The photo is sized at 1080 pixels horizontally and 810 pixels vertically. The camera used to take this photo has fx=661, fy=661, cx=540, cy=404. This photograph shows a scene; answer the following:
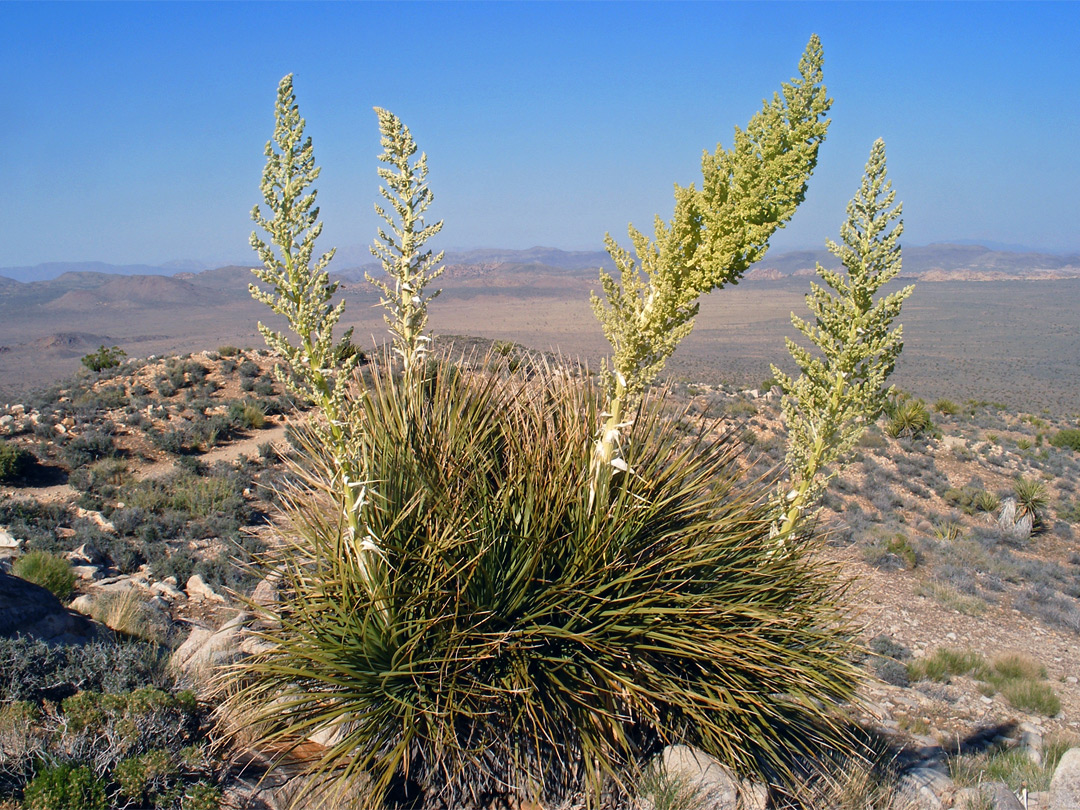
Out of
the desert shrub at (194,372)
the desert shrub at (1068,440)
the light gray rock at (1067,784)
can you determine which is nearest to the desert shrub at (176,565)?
the light gray rock at (1067,784)

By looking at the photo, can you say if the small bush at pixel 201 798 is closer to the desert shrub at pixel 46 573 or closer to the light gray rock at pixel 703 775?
the light gray rock at pixel 703 775

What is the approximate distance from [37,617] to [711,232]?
5.32 m

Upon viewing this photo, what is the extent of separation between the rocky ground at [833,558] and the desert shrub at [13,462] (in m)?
0.13

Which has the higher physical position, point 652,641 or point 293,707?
point 652,641

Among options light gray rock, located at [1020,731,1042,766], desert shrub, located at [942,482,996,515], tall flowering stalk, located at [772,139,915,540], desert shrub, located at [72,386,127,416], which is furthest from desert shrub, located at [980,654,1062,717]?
desert shrub, located at [72,386,127,416]

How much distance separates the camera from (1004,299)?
287 feet

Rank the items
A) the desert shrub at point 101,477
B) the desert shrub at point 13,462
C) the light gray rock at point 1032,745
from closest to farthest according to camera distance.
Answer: the light gray rock at point 1032,745 → the desert shrub at point 101,477 → the desert shrub at point 13,462

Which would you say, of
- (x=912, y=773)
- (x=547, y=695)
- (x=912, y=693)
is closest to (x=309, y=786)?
(x=547, y=695)

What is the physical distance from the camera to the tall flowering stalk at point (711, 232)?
3201 millimetres

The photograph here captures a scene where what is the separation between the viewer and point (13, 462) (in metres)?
10.1

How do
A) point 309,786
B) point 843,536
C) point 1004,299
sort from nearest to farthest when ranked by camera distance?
point 309,786, point 843,536, point 1004,299

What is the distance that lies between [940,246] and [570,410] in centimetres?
22881

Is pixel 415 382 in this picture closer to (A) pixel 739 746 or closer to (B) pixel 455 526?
(B) pixel 455 526

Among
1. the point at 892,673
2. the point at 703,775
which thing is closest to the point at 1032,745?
the point at 892,673
